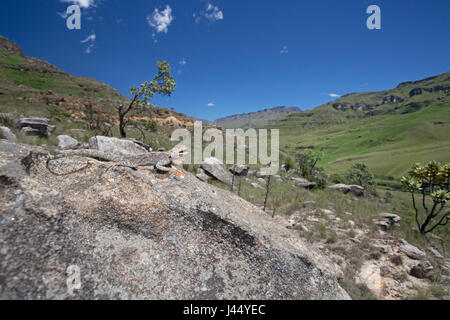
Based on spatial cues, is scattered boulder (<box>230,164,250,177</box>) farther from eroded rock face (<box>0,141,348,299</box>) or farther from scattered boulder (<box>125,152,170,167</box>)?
eroded rock face (<box>0,141,348,299</box>)

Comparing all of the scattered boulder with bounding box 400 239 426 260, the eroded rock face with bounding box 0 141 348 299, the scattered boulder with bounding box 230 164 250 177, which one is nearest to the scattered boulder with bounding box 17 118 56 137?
the eroded rock face with bounding box 0 141 348 299

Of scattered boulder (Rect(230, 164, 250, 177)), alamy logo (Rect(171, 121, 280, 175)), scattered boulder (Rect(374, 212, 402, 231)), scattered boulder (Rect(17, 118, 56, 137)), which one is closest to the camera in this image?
scattered boulder (Rect(374, 212, 402, 231))

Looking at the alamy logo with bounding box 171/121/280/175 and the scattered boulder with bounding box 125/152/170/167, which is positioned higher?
the alamy logo with bounding box 171/121/280/175

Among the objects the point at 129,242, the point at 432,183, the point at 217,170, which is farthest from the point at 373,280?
the point at 217,170

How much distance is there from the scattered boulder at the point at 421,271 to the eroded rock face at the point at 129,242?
4.30m

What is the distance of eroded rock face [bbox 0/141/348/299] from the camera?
6.24 feet

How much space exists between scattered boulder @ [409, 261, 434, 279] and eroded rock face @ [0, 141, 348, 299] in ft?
14.1

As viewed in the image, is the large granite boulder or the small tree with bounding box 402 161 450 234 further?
the large granite boulder

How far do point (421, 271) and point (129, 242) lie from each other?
8.03m

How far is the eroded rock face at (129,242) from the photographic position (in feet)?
6.24

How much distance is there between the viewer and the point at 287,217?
8625 millimetres

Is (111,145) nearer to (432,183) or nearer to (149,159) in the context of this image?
(149,159)

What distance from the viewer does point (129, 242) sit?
2521mm

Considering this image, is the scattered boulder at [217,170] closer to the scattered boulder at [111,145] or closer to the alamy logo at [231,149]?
the alamy logo at [231,149]
